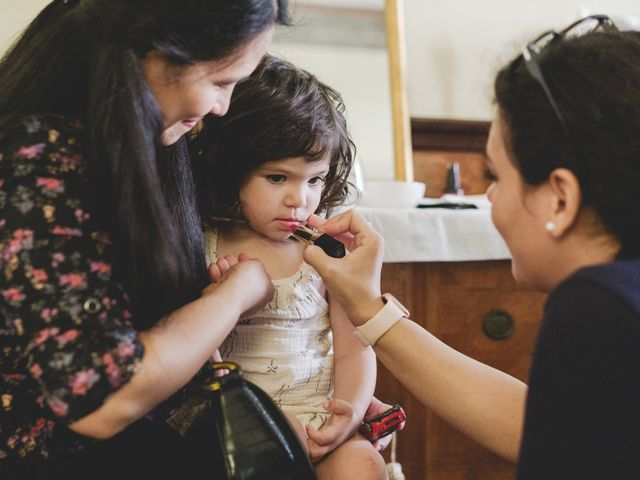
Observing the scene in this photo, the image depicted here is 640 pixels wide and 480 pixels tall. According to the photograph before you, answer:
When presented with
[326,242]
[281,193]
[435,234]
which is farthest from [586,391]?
[435,234]

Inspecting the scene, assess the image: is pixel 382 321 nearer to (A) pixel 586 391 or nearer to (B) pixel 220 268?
(B) pixel 220 268

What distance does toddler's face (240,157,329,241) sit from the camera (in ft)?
3.35

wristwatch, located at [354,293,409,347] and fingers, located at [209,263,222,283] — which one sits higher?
fingers, located at [209,263,222,283]

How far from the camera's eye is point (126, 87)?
0.70m

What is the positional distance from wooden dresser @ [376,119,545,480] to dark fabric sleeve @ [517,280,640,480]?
775mm

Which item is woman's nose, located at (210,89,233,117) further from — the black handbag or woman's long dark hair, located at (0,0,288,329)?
the black handbag

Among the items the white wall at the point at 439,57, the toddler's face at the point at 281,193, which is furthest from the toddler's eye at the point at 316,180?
the white wall at the point at 439,57

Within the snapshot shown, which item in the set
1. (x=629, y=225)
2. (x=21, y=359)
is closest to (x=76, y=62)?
(x=21, y=359)

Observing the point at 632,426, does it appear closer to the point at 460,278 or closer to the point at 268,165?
the point at 268,165

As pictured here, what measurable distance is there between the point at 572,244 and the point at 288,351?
48 centimetres

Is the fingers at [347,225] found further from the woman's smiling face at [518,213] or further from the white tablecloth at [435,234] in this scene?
the white tablecloth at [435,234]

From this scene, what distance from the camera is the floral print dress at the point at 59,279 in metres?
0.61

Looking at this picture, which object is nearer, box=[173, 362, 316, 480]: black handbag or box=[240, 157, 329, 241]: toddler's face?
box=[173, 362, 316, 480]: black handbag

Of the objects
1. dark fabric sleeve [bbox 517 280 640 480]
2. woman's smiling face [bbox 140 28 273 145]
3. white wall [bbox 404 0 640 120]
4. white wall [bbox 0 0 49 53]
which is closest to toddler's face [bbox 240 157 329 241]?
woman's smiling face [bbox 140 28 273 145]
